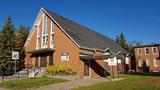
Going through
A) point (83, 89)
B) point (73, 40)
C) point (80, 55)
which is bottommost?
point (83, 89)

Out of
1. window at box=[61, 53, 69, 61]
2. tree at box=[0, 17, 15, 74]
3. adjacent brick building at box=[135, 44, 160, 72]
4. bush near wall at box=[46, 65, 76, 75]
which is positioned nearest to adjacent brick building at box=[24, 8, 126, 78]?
window at box=[61, 53, 69, 61]

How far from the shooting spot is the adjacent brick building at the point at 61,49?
94.7 feet

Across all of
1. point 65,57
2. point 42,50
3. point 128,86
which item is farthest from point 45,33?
point 128,86

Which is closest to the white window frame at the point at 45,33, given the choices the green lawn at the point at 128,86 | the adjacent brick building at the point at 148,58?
the green lawn at the point at 128,86

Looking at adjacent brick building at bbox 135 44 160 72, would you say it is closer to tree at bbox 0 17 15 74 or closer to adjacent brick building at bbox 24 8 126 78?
adjacent brick building at bbox 24 8 126 78

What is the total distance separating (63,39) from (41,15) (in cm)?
614

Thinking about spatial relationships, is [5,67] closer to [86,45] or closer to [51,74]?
[51,74]

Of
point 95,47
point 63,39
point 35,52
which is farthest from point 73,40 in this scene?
point 35,52

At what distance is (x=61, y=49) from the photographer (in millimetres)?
30688

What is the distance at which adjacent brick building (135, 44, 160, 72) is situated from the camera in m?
52.6

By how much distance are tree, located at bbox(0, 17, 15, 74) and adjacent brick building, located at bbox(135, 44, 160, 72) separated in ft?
105

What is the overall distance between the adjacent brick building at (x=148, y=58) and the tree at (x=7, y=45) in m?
32.0

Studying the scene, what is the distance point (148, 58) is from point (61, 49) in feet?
97.9

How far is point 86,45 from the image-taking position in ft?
100
